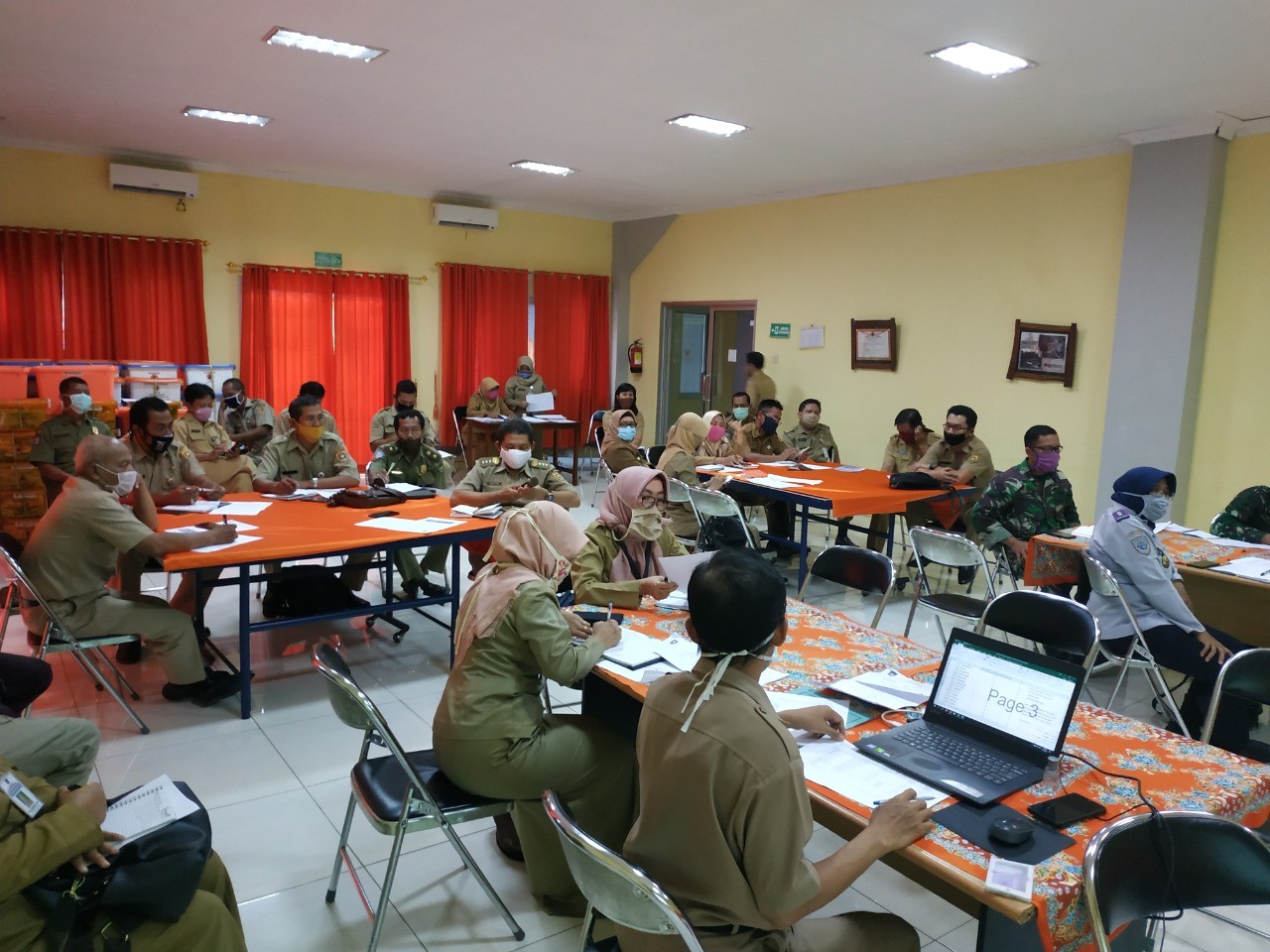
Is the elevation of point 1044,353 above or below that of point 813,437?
above

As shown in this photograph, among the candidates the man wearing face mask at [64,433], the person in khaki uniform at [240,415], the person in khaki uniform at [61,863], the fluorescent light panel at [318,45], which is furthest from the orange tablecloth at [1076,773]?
the person in khaki uniform at [240,415]

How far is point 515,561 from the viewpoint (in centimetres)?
250

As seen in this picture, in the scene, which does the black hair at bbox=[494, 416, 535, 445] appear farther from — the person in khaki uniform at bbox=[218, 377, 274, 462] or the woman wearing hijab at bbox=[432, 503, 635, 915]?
the person in khaki uniform at bbox=[218, 377, 274, 462]

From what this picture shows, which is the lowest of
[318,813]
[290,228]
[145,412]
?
[318,813]

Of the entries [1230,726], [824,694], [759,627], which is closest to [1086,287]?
[1230,726]

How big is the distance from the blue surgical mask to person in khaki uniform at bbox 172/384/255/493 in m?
5.32

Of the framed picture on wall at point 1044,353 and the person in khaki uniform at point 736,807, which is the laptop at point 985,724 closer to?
the person in khaki uniform at point 736,807

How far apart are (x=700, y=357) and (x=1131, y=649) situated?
7678mm

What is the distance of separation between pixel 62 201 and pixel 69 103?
2.03 metres

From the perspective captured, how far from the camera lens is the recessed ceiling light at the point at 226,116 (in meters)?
6.45

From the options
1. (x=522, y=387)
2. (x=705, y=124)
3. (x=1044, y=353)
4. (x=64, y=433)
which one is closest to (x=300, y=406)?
(x=64, y=433)

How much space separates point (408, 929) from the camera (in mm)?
2434

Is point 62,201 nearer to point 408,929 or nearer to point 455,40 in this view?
point 455,40

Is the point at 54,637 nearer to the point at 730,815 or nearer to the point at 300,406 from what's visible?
the point at 300,406
